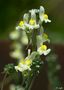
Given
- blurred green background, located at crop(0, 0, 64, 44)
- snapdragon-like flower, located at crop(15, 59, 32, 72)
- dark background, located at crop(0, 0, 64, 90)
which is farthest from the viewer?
blurred green background, located at crop(0, 0, 64, 44)

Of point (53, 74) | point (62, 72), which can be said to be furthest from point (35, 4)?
point (53, 74)

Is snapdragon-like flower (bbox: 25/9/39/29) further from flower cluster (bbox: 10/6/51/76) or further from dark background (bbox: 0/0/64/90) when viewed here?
dark background (bbox: 0/0/64/90)

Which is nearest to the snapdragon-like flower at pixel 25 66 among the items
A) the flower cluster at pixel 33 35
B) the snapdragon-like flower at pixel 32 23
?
the flower cluster at pixel 33 35

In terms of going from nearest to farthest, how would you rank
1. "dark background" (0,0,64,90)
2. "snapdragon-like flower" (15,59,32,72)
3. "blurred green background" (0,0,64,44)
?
"snapdragon-like flower" (15,59,32,72) → "dark background" (0,0,64,90) → "blurred green background" (0,0,64,44)

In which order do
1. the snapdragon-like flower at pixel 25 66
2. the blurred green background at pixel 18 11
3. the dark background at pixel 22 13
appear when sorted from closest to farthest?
the snapdragon-like flower at pixel 25 66
the dark background at pixel 22 13
the blurred green background at pixel 18 11

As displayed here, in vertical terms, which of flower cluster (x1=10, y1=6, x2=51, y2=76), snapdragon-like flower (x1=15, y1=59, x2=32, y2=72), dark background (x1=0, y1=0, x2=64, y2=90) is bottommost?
snapdragon-like flower (x1=15, y1=59, x2=32, y2=72)

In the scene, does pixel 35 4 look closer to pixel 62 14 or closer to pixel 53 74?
pixel 62 14

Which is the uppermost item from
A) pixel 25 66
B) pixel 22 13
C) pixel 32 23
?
pixel 22 13

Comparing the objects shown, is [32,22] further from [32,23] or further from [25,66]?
[25,66]

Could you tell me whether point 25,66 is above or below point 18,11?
below

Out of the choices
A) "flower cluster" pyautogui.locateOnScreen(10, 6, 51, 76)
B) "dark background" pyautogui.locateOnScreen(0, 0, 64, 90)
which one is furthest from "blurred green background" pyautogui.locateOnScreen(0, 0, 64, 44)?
"flower cluster" pyautogui.locateOnScreen(10, 6, 51, 76)

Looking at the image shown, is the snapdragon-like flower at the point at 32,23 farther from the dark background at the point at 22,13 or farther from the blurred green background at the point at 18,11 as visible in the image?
the blurred green background at the point at 18,11

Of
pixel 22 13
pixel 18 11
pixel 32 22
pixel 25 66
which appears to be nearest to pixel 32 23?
pixel 32 22
